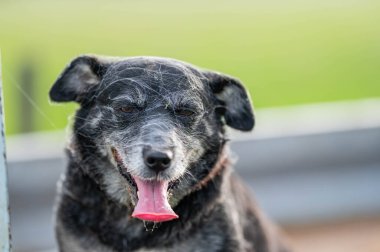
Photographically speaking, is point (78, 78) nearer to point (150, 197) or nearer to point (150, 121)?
point (150, 121)

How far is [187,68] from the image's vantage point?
4.54 metres

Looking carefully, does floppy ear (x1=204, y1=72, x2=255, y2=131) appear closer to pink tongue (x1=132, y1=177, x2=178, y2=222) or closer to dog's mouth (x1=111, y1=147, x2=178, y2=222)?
dog's mouth (x1=111, y1=147, x2=178, y2=222)

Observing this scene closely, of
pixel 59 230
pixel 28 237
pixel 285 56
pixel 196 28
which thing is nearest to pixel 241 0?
pixel 196 28

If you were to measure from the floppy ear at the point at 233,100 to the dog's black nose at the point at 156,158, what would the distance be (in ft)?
2.22

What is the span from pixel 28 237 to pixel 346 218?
2.89 m

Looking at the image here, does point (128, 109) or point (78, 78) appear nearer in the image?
point (128, 109)

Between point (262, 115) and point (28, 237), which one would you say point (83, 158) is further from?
point (262, 115)

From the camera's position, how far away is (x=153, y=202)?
4133 millimetres

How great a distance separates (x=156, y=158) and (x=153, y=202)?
0.21 metres

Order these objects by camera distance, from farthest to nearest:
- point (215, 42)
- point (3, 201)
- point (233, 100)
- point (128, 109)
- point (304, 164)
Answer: point (215, 42)
point (304, 164)
point (233, 100)
point (128, 109)
point (3, 201)

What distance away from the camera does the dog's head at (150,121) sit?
426cm

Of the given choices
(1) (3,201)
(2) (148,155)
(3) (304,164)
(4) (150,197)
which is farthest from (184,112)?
(3) (304,164)

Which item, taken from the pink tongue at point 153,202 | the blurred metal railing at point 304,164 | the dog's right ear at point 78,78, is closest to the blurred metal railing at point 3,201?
the pink tongue at point 153,202

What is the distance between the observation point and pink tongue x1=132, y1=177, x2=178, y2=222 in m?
4.04
